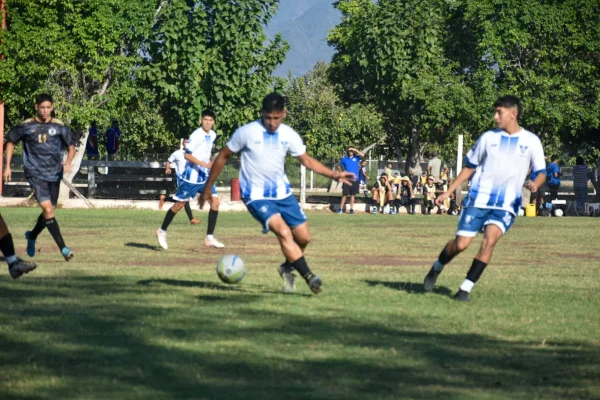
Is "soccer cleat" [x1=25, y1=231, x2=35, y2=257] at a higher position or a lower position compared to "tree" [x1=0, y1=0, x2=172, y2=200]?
lower

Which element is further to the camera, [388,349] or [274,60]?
[274,60]

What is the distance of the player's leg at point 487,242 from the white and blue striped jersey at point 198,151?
7390 mm

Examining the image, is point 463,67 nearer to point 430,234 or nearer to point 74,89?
point 74,89

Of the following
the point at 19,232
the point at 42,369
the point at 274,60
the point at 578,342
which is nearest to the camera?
the point at 42,369

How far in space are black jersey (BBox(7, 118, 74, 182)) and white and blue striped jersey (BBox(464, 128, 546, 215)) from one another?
17.6 feet

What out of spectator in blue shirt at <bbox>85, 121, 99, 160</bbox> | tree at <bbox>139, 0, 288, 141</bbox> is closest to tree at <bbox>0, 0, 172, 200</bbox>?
tree at <bbox>139, 0, 288, 141</bbox>

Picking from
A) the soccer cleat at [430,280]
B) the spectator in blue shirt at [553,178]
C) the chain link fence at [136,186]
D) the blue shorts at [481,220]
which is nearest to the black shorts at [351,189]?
the chain link fence at [136,186]

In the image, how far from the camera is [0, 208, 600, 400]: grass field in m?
6.86

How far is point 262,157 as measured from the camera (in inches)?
435

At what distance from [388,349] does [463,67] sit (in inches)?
1568

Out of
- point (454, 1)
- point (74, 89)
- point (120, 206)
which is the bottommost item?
point (120, 206)

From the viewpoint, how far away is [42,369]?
23.6 feet

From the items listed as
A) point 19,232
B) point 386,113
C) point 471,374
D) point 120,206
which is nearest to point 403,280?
point 471,374

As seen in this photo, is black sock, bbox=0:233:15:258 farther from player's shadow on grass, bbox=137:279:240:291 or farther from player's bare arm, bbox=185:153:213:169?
player's bare arm, bbox=185:153:213:169
